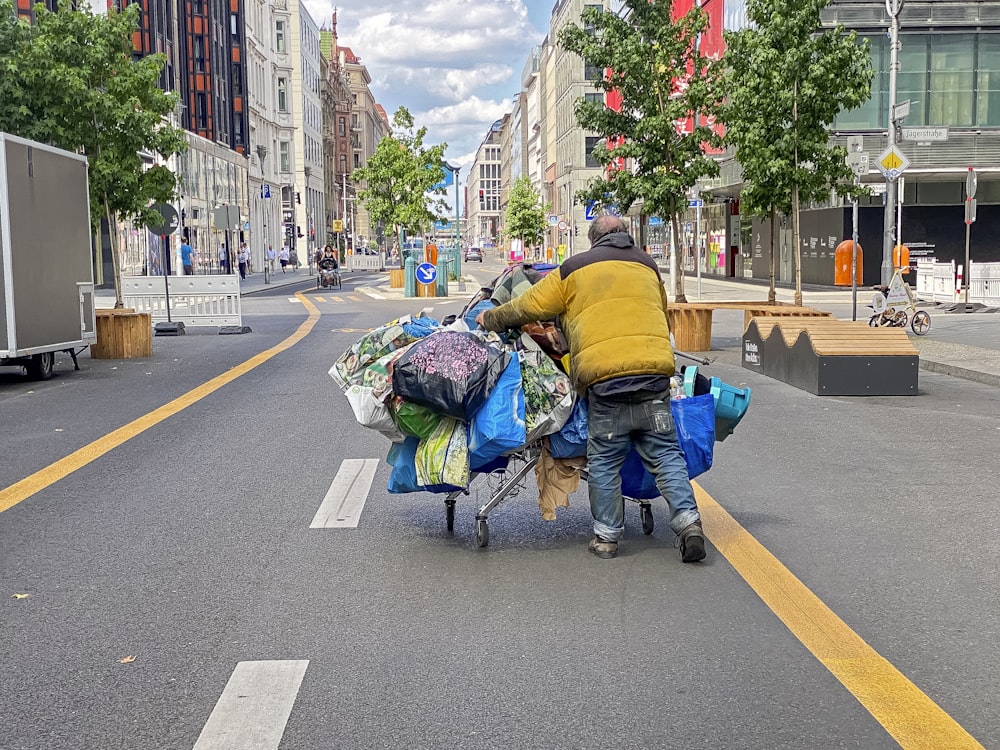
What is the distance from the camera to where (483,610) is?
516cm

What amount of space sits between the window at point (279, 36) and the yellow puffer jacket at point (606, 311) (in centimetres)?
9975

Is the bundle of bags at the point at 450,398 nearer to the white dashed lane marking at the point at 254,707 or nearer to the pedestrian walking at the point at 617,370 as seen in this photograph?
the pedestrian walking at the point at 617,370

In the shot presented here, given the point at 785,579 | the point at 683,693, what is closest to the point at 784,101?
the point at 785,579

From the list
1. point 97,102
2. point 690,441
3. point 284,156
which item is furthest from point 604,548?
point 284,156

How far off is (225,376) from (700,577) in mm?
10682

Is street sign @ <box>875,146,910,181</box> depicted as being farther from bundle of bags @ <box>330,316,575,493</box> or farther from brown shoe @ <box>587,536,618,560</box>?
brown shoe @ <box>587,536,618,560</box>

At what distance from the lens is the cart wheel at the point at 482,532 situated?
20.7 ft

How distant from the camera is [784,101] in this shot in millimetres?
20203

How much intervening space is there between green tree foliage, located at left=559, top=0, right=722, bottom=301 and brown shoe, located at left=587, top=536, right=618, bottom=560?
51.9ft

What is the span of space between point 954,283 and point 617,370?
26.2 meters

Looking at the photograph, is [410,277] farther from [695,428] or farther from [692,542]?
[692,542]

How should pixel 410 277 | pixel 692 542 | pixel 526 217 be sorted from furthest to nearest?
pixel 526 217 → pixel 410 277 → pixel 692 542

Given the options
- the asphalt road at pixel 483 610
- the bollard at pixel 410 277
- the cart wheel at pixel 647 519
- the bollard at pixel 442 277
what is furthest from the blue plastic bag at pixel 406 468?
the bollard at pixel 442 277

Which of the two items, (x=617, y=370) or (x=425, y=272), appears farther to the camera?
(x=425, y=272)
